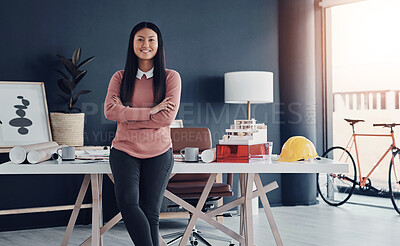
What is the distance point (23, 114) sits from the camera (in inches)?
156

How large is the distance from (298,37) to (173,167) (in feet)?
10.9

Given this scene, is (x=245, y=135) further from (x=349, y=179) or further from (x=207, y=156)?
(x=349, y=179)

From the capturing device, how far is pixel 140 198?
220cm

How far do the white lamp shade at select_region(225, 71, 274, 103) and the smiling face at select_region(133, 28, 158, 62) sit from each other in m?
2.15

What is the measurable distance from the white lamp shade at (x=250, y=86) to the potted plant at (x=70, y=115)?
1434mm

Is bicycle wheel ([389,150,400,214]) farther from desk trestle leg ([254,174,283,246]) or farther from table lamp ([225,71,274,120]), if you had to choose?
desk trestle leg ([254,174,283,246])

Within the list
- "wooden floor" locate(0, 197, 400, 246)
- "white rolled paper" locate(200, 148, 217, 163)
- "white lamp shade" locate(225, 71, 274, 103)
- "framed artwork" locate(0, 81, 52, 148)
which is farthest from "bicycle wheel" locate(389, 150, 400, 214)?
"framed artwork" locate(0, 81, 52, 148)

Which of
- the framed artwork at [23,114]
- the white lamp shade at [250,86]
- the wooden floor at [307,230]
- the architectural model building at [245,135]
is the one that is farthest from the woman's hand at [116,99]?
the white lamp shade at [250,86]

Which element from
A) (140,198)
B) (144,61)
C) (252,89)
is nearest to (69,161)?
(140,198)

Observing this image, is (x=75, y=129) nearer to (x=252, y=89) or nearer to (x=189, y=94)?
(x=189, y=94)

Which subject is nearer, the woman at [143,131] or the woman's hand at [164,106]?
the woman at [143,131]

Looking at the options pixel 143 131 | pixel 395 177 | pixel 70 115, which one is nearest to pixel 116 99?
pixel 143 131

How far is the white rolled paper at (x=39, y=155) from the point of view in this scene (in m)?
2.27

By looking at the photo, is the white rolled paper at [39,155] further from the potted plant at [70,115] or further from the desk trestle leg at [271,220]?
the potted plant at [70,115]
